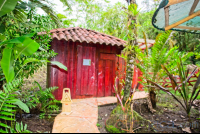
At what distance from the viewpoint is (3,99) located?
6.59 ft

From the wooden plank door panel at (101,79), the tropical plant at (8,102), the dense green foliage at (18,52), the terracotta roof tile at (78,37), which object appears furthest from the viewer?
the wooden plank door panel at (101,79)

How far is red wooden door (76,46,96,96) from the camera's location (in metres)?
5.22

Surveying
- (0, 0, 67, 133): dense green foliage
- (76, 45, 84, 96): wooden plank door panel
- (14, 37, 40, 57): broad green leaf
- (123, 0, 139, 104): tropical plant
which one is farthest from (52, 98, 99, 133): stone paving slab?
(14, 37, 40, 57): broad green leaf

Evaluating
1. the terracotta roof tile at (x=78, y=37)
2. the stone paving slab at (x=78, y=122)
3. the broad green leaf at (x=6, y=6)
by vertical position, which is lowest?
the stone paving slab at (x=78, y=122)

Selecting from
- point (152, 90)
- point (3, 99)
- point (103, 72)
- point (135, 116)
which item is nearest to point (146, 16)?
point (103, 72)

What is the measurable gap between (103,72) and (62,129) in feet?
11.1

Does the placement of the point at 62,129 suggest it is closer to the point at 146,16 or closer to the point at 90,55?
the point at 90,55

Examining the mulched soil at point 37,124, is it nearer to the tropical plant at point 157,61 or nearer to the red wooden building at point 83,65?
the red wooden building at point 83,65

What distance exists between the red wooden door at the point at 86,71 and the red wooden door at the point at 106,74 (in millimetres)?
362

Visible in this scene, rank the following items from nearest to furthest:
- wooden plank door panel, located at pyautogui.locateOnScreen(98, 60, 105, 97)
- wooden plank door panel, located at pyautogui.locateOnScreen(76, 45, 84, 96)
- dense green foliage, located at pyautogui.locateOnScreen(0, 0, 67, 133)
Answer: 1. dense green foliage, located at pyautogui.locateOnScreen(0, 0, 67, 133)
2. wooden plank door panel, located at pyautogui.locateOnScreen(76, 45, 84, 96)
3. wooden plank door panel, located at pyautogui.locateOnScreen(98, 60, 105, 97)

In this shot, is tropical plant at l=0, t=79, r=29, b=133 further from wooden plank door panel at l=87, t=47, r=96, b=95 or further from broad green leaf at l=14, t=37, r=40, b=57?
wooden plank door panel at l=87, t=47, r=96, b=95

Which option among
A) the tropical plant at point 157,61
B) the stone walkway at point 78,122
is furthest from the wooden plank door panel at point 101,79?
the tropical plant at point 157,61

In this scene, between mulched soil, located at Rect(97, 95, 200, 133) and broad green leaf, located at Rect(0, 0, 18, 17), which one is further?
mulched soil, located at Rect(97, 95, 200, 133)

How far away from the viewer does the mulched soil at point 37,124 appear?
281 cm
